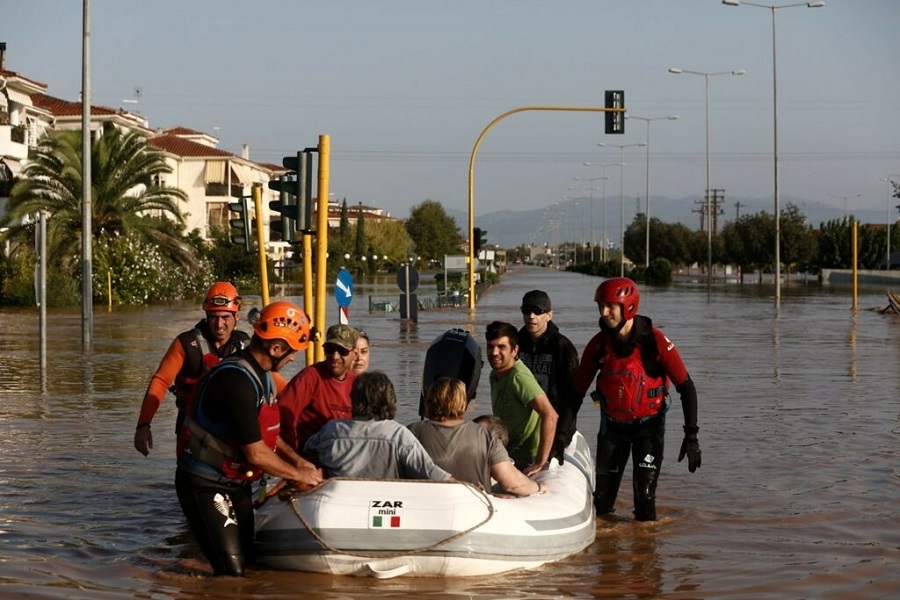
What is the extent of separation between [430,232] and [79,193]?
118 metres

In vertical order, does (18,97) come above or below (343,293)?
above

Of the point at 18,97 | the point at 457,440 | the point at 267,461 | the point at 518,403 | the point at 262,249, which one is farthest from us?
the point at 18,97

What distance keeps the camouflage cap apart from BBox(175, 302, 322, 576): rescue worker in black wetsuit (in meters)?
1.10

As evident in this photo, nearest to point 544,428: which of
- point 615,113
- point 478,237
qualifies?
point 615,113

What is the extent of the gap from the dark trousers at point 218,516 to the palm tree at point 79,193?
131 ft

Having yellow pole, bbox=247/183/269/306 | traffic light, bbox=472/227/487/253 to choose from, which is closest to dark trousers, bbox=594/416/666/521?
yellow pole, bbox=247/183/269/306

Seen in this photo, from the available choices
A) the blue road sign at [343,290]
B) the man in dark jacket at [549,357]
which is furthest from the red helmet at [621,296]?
the blue road sign at [343,290]

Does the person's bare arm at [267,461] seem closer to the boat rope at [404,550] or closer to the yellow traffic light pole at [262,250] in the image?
the boat rope at [404,550]

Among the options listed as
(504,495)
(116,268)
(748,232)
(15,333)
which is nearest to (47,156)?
(116,268)

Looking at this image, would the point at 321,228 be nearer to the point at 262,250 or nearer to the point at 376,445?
the point at 262,250

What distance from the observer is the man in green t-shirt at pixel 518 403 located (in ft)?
28.6

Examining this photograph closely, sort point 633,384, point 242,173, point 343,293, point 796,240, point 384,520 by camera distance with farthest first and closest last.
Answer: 1. point 242,173
2. point 796,240
3. point 343,293
4. point 633,384
5. point 384,520

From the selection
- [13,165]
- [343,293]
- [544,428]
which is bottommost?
[544,428]

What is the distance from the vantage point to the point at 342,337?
328 inches
